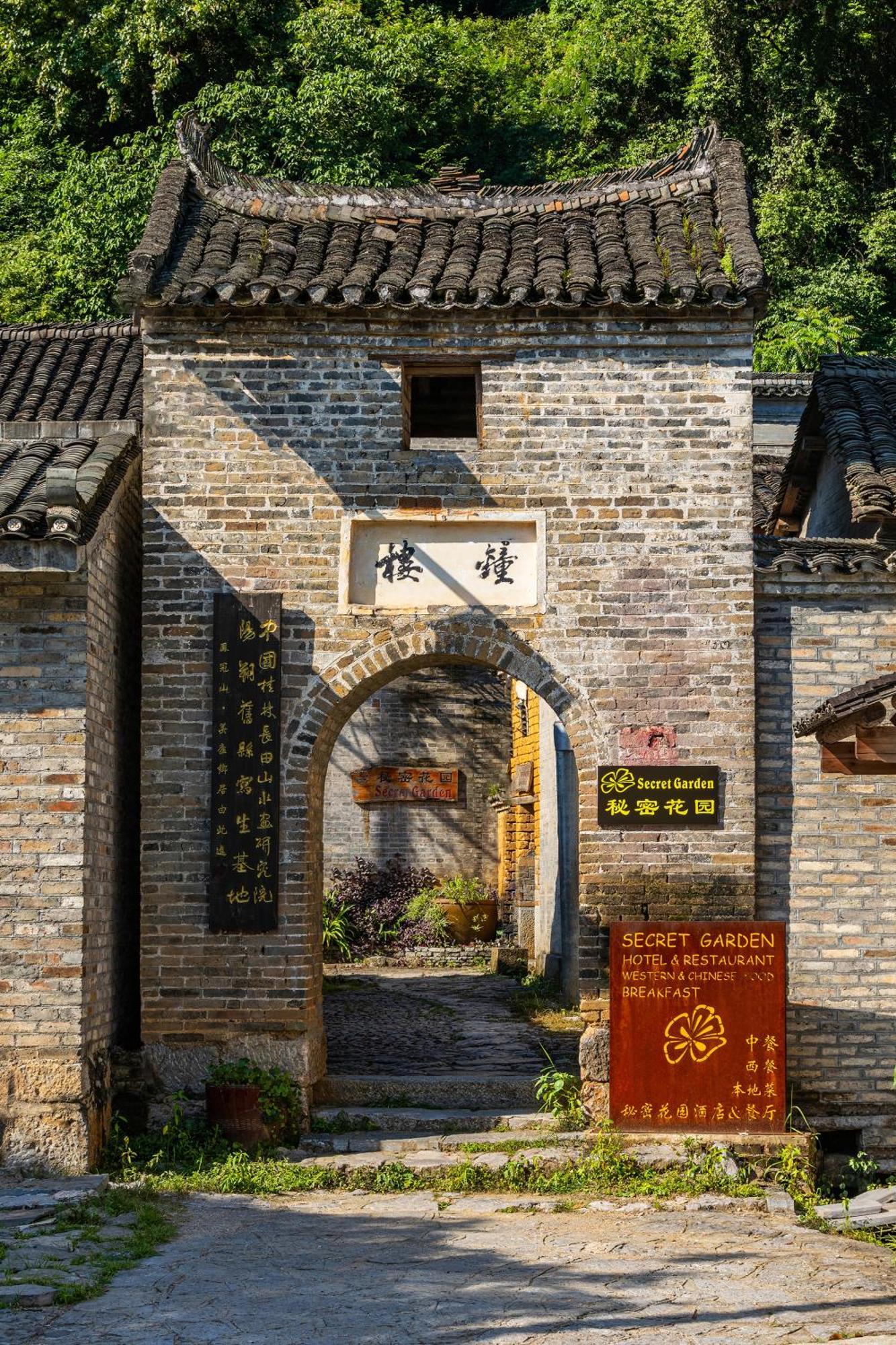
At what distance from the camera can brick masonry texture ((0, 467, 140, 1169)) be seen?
8594 millimetres

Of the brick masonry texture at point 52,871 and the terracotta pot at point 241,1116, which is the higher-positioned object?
the brick masonry texture at point 52,871

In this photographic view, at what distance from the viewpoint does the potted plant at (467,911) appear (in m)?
20.9

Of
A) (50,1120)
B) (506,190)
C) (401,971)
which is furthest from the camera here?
(401,971)

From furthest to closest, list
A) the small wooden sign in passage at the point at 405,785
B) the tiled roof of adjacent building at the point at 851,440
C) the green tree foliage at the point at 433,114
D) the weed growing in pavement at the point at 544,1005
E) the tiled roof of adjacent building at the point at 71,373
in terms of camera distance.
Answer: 1. the green tree foliage at the point at 433,114
2. the small wooden sign in passage at the point at 405,785
3. the weed growing in pavement at the point at 544,1005
4. the tiled roof of adjacent building at the point at 71,373
5. the tiled roof of adjacent building at the point at 851,440

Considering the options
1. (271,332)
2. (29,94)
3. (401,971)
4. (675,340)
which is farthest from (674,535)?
(29,94)

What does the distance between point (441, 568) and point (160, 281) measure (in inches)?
105

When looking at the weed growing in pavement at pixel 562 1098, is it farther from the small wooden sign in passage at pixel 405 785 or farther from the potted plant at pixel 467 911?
the small wooden sign in passage at pixel 405 785

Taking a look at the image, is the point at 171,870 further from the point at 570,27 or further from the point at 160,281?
the point at 570,27

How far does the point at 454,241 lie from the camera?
1095 centimetres

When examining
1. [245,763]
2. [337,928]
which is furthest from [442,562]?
[337,928]

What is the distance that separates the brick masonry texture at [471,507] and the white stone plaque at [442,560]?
0.10 meters

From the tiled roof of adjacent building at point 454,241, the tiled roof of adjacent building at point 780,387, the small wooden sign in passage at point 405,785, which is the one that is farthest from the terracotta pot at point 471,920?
the tiled roof of adjacent building at point 454,241

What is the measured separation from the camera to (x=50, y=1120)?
859 cm

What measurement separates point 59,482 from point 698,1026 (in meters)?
4.99
